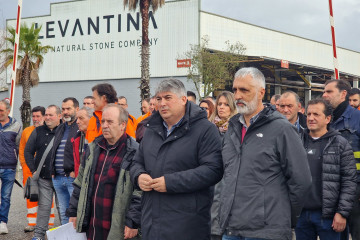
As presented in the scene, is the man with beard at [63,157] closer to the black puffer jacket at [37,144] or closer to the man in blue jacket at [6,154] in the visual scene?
the black puffer jacket at [37,144]

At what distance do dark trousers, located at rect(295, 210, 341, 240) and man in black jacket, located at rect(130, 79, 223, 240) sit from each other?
1.18m

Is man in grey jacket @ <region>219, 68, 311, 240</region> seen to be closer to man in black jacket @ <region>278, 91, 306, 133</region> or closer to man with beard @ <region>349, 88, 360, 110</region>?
man in black jacket @ <region>278, 91, 306, 133</region>

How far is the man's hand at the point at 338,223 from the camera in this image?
15.6 ft

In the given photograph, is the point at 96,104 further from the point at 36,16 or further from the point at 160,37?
the point at 36,16

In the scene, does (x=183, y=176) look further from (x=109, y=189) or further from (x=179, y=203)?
(x=109, y=189)

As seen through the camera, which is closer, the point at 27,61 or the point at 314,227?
the point at 314,227

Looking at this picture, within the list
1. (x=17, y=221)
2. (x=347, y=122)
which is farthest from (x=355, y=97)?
(x=17, y=221)

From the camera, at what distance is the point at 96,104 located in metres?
6.30

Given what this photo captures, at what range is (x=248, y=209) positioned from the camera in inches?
146

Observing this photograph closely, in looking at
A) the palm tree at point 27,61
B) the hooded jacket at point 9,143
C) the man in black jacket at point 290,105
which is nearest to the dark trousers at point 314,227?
the man in black jacket at point 290,105

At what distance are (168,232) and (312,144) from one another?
1.82 m

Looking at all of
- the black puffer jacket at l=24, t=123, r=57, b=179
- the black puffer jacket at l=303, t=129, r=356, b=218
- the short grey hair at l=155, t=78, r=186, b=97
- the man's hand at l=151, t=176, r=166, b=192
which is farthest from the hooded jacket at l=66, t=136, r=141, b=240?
the black puffer jacket at l=24, t=123, r=57, b=179

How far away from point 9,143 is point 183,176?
5860mm

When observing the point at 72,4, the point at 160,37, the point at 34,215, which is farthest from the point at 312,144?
the point at 72,4
